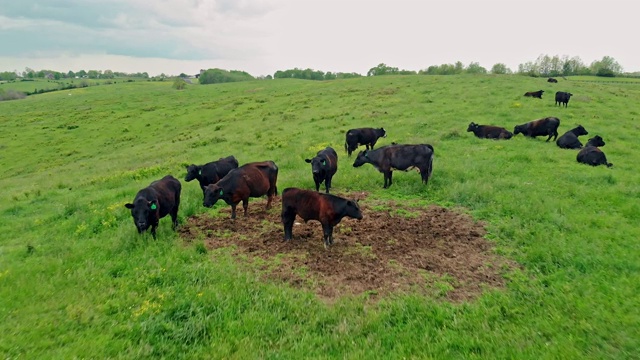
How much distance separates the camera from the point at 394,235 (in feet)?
31.6

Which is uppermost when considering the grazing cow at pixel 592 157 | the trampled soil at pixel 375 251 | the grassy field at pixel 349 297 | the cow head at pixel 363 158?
the cow head at pixel 363 158

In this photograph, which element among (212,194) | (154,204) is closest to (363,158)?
(212,194)

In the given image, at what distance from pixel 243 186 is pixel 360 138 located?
1076 centimetres

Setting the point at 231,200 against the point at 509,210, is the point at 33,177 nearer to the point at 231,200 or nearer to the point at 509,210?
the point at 231,200

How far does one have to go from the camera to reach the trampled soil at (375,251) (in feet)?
24.1

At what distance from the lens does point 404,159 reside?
13.8 meters

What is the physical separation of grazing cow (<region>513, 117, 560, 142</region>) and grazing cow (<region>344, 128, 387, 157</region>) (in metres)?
8.10

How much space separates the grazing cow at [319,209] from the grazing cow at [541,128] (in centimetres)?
1652

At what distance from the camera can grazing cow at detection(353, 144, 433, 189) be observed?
13516 millimetres

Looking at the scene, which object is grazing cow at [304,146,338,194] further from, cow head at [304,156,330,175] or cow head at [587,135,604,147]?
cow head at [587,135,604,147]

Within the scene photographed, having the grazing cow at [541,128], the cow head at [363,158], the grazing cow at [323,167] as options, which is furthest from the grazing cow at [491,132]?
the grazing cow at [323,167]

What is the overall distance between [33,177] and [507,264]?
29.0m

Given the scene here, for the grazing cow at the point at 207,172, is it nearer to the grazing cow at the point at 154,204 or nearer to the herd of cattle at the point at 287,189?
the herd of cattle at the point at 287,189

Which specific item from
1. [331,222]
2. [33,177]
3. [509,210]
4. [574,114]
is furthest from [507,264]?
[33,177]
